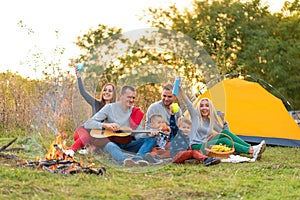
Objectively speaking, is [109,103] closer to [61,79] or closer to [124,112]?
[124,112]

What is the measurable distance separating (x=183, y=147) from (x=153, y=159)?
0.59 metres

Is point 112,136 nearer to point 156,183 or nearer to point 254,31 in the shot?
point 156,183

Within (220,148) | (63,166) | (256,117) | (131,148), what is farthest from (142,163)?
(256,117)

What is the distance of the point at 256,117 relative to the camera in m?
9.07

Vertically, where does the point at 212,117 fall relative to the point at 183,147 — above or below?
above

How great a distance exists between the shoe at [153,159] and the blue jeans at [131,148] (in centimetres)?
7

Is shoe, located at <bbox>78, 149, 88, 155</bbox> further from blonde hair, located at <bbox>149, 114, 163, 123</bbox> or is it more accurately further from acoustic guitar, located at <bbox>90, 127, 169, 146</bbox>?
blonde hair, located at <bbox>149, 114, 163, 123</bbox>

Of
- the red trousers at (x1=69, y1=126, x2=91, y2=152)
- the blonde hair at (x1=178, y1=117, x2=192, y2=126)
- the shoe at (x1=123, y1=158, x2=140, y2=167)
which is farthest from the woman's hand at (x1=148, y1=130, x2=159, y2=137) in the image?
the red trousers at (x1=69, y1=126, x2=91, y2=152)

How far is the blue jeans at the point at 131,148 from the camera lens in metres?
5.74

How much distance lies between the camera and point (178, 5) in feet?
93.0

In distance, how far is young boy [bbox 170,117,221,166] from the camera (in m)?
5.99

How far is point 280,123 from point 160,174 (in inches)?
171

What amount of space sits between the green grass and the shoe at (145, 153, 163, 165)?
8 centimetres

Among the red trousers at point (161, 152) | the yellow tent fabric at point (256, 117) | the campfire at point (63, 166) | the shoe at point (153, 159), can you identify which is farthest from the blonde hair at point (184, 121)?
the yellow tent fabric at point (256, 117)
